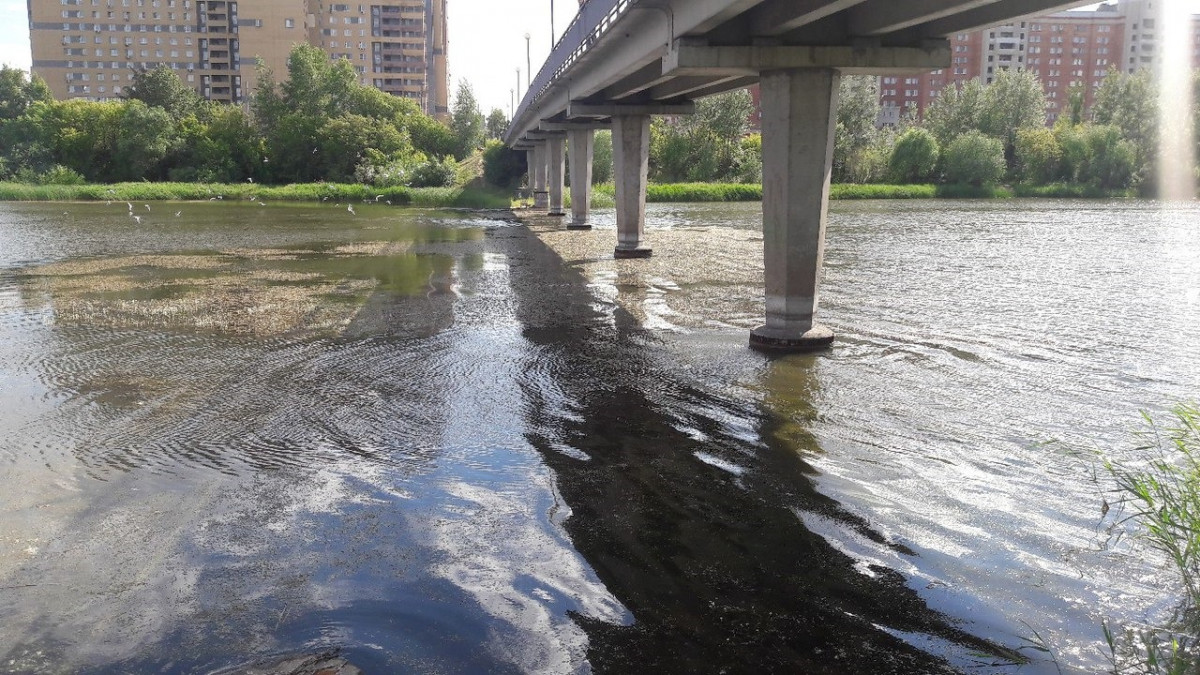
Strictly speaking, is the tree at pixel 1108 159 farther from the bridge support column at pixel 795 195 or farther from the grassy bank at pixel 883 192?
the bridge support column at pixel 795 195

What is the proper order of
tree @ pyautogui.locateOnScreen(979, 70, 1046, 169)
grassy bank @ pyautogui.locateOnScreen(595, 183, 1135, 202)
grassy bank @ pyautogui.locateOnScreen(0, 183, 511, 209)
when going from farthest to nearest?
tree @ pyautogui.locateOnScreen(979, 70, 1046, 169), grassy bank @ pyautogui.locateOnScreen(595, 183, 1135, 202), grassy bank @ pyautogui.locateOnScreen(0, 183, 511, 209)

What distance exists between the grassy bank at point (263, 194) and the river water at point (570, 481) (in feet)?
168

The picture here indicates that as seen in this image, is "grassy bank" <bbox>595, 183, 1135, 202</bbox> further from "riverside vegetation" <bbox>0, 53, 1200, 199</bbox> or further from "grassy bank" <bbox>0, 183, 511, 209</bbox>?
"grassy bank" <bbox>0, 183, 511, 209</bbox>

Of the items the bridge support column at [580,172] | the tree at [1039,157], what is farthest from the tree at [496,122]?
the bridge support column at [580,172]

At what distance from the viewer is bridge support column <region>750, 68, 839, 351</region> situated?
15.1m

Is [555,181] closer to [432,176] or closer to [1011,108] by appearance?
[432,176]

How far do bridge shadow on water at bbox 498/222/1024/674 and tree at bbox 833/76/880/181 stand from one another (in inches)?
3159

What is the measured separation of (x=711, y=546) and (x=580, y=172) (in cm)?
3744

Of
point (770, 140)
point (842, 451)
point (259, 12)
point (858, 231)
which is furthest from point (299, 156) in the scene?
point (842, 451)

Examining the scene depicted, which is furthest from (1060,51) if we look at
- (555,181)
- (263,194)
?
(263,194)

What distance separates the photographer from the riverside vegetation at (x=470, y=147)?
3167 inches

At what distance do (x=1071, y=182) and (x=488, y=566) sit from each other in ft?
292

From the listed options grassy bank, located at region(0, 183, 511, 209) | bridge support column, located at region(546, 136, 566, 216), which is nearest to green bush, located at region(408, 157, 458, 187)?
grassy bank, located at region(0, 183, 511, 209)

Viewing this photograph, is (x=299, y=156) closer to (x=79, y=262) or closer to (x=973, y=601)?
(x=79, y=262)
